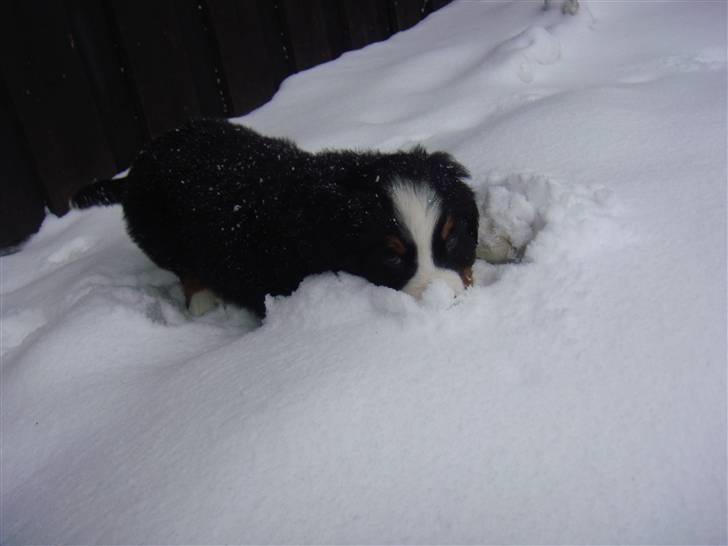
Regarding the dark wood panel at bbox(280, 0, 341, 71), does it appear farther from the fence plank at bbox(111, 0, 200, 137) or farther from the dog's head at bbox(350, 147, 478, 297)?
the dog's head at bbox(350, 147, 478, 297)

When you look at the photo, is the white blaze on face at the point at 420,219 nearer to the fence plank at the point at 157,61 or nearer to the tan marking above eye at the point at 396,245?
the tan marking above eye at the point at 396,245

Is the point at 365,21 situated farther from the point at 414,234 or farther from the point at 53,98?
the point at 414,234

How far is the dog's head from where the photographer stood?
1.78 meters

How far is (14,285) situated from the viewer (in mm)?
2768

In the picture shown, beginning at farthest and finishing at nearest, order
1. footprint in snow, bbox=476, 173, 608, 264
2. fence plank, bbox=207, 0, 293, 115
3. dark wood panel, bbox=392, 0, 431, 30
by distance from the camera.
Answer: dark wood panel, bbox=392, 0, 431, 30, fence plank, bbox=207, 0, 293, 115, footprint in snow, bbox=476, 173, 608, 264

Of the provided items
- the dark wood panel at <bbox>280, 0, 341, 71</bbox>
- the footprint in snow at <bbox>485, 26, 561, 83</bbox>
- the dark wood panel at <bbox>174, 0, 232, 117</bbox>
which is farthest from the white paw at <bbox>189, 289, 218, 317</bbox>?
the dark wood panel at <bbox>280, 0, 341, 71</bbox>

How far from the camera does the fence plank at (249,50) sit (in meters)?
3.46

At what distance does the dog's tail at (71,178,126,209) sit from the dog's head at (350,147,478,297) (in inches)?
52.9

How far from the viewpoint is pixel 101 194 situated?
264 centimetres

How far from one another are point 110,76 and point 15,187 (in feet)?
2.44

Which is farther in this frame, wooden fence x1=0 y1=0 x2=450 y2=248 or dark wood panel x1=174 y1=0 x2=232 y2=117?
dark wood panel x1=174 y1=0 x2=232 y2=117

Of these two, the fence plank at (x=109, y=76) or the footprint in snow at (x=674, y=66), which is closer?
the footprint in snow at (x=674, y=66)

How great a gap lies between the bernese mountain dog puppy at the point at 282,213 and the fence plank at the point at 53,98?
0.61 metres

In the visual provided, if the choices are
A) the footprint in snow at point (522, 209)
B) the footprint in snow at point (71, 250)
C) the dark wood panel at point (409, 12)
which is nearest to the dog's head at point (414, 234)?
the footprint in snow at point (522, 209)
